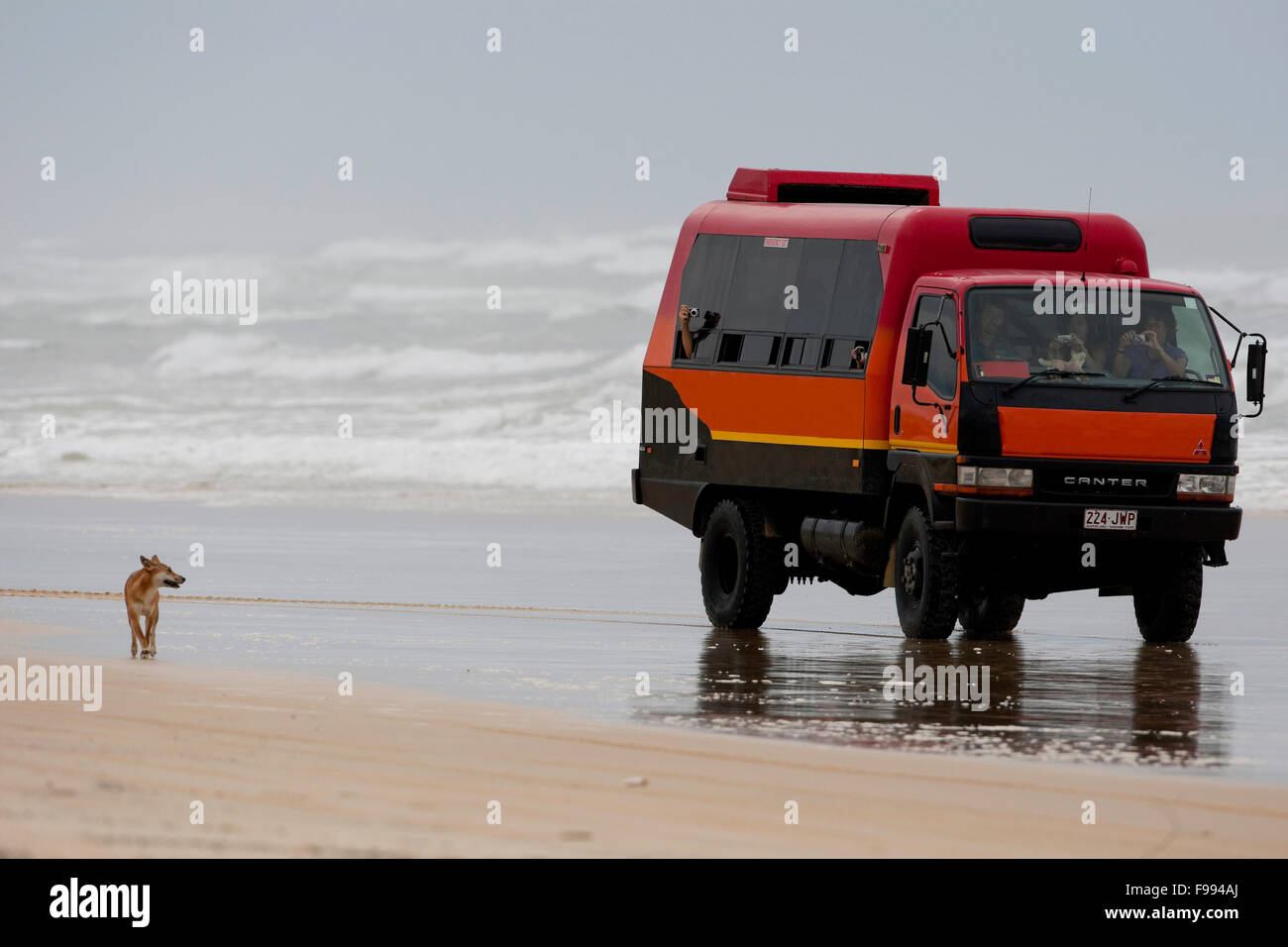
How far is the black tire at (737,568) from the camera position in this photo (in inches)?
712

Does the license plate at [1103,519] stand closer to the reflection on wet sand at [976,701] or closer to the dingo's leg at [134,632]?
the reflection on wet sand at [976,701]

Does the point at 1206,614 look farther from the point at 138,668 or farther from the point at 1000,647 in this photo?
the point at 138,668

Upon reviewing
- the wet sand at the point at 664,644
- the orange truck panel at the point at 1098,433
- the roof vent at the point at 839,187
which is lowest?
the wet sand at the point at 664,644

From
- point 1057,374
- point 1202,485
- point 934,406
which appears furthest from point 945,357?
point 1202,485

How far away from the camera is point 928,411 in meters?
16.0

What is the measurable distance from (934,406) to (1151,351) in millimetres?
1643

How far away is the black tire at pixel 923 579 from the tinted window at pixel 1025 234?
2.26 metres

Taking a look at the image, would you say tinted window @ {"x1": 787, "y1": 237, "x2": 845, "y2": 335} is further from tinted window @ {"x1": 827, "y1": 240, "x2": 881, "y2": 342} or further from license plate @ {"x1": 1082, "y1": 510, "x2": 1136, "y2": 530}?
license plate @ {"x1": 1082, "y1": 510, "x2": 1136, "y2": 530}

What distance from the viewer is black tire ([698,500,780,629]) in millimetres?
18078

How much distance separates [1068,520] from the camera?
1562 centimetres

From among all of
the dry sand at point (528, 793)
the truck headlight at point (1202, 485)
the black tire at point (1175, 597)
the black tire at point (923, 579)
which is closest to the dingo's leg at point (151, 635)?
the dry sand at point (528, 793)

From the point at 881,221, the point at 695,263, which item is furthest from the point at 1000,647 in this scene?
the point at 695,263

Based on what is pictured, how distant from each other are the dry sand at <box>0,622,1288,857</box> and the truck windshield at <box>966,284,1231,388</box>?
572 cm
